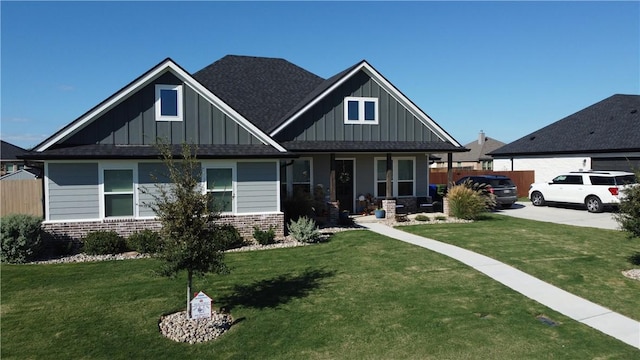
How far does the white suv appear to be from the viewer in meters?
20.3

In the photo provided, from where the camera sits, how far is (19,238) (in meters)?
11.6

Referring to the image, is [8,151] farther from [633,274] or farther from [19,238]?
[633,274]

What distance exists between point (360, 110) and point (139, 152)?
9.57 meters

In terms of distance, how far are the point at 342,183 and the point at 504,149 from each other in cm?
1970

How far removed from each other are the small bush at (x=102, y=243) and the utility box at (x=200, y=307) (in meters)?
6.59

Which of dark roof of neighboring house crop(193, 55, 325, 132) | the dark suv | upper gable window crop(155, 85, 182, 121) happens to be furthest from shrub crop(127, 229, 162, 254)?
the dark suv

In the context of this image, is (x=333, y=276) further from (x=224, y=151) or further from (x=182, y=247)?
(x=224, y=151)

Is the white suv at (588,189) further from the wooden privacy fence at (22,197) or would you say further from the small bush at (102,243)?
the wooden privacy fence at (22,197)

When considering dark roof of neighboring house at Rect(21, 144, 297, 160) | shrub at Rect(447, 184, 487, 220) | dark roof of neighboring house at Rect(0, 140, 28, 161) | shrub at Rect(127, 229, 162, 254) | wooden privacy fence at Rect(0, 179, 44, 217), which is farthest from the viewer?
dark roof of neighboring house at Rect(0, 140, 28, 161)

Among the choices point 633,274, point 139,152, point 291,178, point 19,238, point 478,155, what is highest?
point 478,155

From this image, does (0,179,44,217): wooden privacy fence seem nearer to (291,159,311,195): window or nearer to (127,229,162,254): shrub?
(127,229,162,254): shrub

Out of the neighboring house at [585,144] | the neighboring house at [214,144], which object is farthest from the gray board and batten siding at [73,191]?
the neighboring house at [585,144]

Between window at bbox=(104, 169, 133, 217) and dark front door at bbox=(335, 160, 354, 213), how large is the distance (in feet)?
30.4

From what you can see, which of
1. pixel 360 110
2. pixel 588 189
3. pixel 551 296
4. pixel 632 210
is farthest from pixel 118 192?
pixel 588 189
